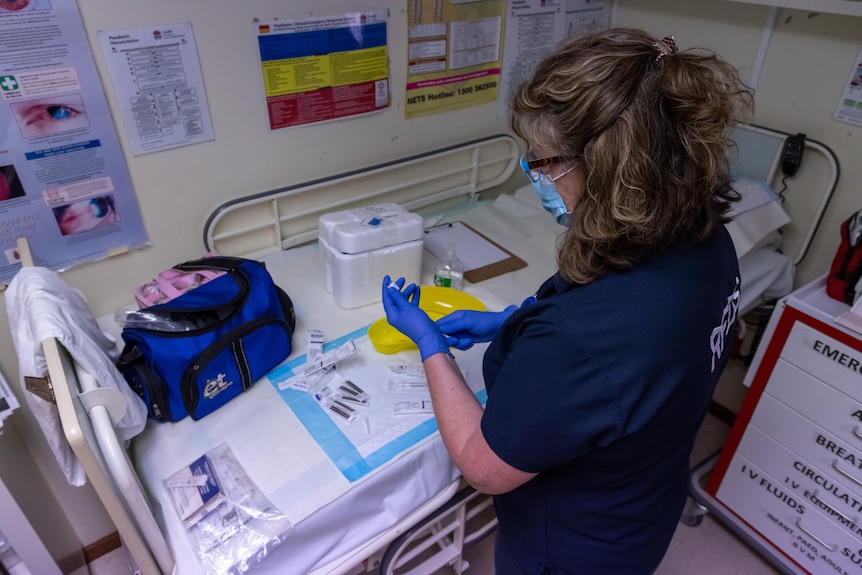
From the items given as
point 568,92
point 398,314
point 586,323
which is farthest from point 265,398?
point 568,92

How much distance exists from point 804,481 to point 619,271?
4.03 feet

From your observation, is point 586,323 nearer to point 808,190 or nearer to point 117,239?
point 117,239

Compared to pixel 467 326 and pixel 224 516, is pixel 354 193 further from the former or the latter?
pixel 224 516

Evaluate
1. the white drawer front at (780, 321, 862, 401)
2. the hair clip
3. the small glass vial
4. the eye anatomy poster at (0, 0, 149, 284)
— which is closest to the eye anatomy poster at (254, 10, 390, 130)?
the eye anatomy poster at (0, 0, 149, 284)

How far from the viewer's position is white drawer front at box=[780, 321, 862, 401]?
130 cm

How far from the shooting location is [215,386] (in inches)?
44.1

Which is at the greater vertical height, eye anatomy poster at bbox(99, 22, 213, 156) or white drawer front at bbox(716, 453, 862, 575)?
eye anatomy poster at bbox(99, 22, 213, 156)

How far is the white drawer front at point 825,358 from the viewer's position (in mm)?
1302

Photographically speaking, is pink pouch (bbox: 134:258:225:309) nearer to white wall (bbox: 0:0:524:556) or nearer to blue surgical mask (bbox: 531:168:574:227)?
white wall (bbox: 0:0:524:556)

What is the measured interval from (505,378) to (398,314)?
407mm

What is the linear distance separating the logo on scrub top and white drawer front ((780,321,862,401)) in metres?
1.39

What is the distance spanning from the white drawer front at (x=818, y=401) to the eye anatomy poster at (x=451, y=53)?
1267 mm

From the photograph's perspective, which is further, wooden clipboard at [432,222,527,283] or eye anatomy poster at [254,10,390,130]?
wooden clipboard at [432,222,527,283]

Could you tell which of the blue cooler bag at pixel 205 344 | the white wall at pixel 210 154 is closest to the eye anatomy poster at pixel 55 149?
the white wall at pixel 210 154
